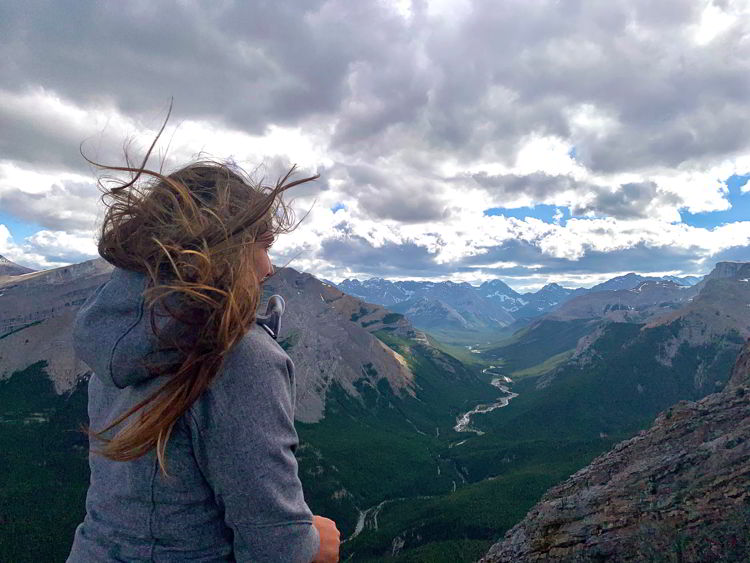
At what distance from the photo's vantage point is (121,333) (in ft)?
13.4

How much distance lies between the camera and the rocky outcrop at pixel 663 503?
13.9 m

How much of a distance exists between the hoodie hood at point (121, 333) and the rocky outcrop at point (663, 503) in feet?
50.5

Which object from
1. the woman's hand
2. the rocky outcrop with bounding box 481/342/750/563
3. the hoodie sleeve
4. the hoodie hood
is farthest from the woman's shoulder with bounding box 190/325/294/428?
the rocky outcrop with bounding box 481/342/750/563

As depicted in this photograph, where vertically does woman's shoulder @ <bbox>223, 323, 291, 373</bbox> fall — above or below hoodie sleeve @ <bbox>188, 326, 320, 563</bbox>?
above

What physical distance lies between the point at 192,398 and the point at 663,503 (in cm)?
2148

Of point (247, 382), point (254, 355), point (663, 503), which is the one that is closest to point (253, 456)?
point (247, 382)

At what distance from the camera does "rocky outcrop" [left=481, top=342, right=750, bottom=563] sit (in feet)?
45.6

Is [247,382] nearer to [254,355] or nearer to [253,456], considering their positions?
[254,355]

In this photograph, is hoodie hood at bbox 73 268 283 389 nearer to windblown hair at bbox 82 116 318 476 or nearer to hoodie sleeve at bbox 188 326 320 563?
windblown hair at bbox 82 116 318 476

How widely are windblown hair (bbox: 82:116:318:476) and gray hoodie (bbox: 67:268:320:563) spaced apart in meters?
0.15

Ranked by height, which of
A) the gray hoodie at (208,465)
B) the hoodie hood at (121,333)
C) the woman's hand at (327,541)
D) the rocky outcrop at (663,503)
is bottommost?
the rocky outcrop at (663,503)

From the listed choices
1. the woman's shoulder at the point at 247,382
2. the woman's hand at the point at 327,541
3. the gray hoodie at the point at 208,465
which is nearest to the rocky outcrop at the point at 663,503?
the woman's hand at the point at 327,541

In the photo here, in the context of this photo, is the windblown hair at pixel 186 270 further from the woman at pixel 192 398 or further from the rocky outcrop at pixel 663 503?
the rocky outcrop at pixel 663 503

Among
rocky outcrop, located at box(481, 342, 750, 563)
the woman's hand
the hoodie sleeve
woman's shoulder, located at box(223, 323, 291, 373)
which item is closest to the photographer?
the hoodie sleeve
